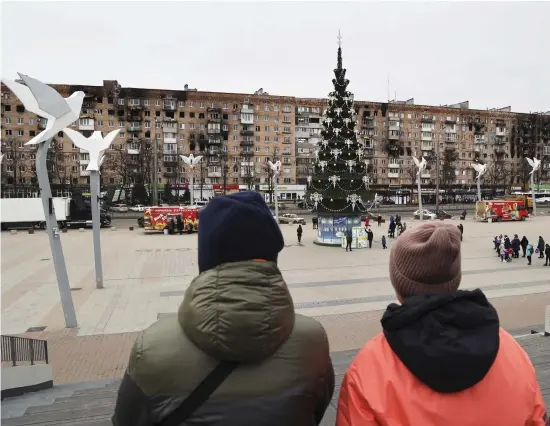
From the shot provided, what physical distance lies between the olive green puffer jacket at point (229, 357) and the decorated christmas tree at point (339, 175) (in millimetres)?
23869

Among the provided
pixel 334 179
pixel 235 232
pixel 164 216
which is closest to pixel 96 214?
pixel 235 232

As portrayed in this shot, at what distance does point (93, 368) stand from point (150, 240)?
21.4 meters

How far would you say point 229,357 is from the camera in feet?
4.83

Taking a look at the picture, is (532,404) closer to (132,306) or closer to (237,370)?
(237,370)

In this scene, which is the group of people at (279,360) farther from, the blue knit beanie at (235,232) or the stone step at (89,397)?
the stone step at (89,397)

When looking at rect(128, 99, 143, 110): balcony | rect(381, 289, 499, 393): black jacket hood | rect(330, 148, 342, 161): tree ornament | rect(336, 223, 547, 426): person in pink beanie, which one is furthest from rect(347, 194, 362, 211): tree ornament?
rect(128, 99, 143, 110): balcony

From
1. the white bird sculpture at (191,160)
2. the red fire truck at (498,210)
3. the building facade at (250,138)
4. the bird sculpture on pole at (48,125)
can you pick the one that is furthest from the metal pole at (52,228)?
the building facade at (250,138)

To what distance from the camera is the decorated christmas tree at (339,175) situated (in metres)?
25.3

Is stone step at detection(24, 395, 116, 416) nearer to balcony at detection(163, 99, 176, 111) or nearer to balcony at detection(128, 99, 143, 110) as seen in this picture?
balcony at detection(163, 99, 176, 111)

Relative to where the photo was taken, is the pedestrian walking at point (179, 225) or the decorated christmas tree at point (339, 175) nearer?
the decorated christmas tree at point (339, 175)

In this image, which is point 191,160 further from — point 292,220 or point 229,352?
point 229,352

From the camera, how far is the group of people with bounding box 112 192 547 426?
1.48m

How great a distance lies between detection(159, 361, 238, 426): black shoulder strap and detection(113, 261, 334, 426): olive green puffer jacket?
1 cm

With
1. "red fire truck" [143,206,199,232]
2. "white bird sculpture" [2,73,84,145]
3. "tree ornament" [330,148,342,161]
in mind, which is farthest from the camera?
"red fire truck" [143,206,199,232]
